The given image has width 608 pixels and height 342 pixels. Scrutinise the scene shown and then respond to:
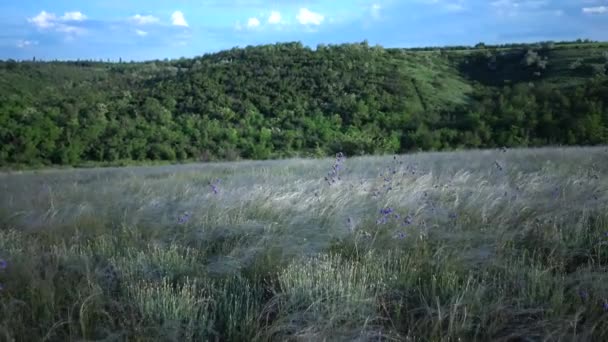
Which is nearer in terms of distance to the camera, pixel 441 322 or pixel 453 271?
pixel 441 322

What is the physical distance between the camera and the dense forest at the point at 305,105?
3300 centimetres

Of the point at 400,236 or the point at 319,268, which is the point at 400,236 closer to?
the point at 400,236

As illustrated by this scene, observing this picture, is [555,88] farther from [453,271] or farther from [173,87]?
[453,271]

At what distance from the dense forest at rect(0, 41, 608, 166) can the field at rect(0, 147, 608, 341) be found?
27.0 m

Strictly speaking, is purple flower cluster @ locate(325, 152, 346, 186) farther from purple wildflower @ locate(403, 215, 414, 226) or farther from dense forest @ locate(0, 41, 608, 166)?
dense forest @ locate(0, 41, 608, 166)

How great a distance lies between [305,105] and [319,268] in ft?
Answer: 136

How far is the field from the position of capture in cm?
294

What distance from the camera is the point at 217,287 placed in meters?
3.54

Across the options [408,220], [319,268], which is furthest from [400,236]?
[319,268]

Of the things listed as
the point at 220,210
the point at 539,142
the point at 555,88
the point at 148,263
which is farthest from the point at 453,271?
the point at 555,88

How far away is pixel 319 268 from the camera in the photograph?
3.54 meters

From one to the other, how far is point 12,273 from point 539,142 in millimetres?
30829

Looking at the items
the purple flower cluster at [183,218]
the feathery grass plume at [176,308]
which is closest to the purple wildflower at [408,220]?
the feathery grass plume at [176,308]

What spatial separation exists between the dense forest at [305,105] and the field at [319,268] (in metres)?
27.0
